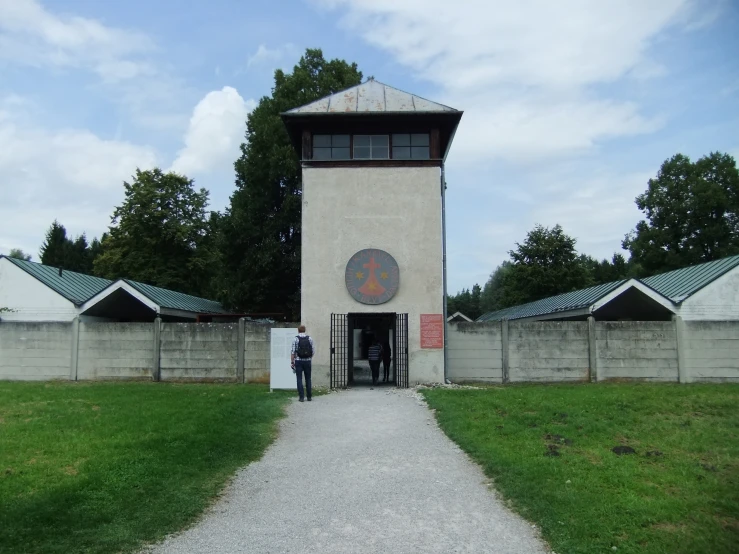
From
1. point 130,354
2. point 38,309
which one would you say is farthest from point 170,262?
point 130,354

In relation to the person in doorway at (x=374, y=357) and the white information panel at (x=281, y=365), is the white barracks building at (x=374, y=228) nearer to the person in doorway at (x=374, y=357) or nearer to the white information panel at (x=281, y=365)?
the person in doorway at (x=374, y=357)

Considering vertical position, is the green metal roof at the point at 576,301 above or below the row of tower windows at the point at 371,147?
below

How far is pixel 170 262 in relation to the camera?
42.8 metres

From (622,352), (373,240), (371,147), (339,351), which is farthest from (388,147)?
(622,352)

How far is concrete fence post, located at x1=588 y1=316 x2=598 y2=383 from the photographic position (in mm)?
18859

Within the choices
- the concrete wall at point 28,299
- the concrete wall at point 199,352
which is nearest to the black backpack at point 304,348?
the concrete wall at point 199,352

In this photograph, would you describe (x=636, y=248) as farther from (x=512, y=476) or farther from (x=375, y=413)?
(x=512, y=476)

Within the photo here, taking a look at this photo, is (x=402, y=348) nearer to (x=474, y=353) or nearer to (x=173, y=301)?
(x=474, y=353)

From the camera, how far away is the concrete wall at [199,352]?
62.6 ft

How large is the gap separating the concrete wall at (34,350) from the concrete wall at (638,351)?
1633 cm

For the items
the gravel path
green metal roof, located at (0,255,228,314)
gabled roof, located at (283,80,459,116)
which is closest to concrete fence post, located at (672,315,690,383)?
gabled roof, located at (283,80,459,116)

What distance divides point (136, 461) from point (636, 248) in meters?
46.0

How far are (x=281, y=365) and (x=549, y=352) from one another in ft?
26.6

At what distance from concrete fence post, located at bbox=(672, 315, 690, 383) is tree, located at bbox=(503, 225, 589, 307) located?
25.1m
